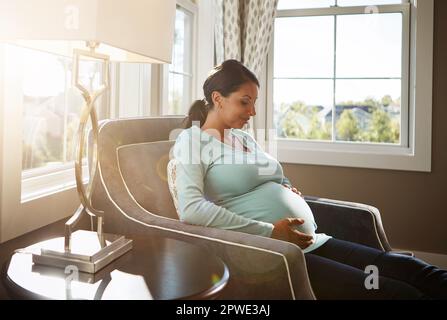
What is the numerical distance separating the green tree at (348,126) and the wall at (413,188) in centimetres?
27

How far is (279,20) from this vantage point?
3.05 m

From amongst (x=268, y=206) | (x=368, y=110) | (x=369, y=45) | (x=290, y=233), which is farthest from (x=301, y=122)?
(x=290, y=233)

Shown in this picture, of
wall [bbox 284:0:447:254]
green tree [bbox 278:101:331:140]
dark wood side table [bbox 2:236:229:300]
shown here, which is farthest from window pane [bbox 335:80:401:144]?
dark wood side table [bbox 2:236:229:300]

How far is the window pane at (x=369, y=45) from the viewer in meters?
2.80

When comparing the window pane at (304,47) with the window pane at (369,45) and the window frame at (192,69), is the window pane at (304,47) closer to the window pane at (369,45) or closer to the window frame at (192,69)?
the window pane at (369,45)

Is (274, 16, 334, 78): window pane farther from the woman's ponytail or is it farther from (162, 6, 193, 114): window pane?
the woman's ponytail

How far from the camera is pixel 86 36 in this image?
33.6 inches

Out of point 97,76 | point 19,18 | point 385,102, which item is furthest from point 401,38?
point 19,18

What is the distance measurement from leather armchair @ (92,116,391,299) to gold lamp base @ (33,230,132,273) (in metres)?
0.20

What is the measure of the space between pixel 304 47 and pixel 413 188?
48.7 inches

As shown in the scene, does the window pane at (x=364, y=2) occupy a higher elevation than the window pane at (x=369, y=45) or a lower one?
higher

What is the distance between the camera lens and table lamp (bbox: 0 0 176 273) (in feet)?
2.85

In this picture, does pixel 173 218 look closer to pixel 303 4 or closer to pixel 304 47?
pixel 304 47

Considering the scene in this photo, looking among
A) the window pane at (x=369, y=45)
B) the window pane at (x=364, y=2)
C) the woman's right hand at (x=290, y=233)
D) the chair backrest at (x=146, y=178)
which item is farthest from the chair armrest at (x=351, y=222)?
the window pane at (x=364, y=2)
